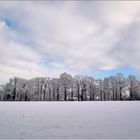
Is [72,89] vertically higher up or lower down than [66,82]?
lower down

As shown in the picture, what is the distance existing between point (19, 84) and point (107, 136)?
6558 centimetres

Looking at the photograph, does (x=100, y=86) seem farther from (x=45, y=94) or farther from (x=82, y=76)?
(x=45, y=94)

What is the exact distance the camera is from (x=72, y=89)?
6844 cm

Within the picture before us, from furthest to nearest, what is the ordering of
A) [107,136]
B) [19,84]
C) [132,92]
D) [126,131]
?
[19,84] → [132,92] → [126,131] → [107,136]

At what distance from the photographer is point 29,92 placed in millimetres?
70250

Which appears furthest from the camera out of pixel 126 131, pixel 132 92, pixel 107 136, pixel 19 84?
pixel 19 84

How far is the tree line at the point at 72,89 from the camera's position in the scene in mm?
66625

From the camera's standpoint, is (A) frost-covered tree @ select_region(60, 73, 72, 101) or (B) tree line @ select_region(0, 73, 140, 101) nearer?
(B) tree line @ select_region(0, 73, 140, 101)

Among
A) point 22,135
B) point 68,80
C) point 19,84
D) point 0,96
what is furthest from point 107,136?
point 0,96

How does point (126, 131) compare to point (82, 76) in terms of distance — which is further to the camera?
point (82, 76)

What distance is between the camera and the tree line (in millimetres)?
66625

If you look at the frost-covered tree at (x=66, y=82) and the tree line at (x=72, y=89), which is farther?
the frost-covered tree at (x=66, y=82)

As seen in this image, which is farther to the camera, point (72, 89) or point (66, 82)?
point (72, 89)

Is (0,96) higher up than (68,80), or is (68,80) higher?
(68,80)
